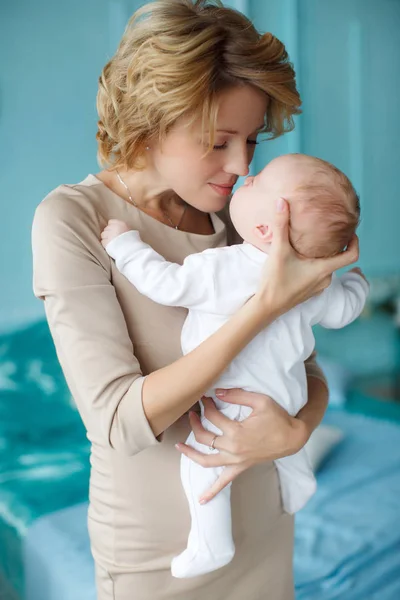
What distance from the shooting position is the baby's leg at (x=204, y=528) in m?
1.16

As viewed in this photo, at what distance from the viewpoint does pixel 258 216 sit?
1.15m

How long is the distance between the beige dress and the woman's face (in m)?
0.09

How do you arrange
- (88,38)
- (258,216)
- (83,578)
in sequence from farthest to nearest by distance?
(88,38)
(83,578)
(258,216)

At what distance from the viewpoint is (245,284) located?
3.72ft

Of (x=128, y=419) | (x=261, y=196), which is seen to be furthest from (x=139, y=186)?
(x=128, y=419)

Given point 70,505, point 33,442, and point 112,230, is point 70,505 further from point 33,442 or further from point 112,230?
point 112,230

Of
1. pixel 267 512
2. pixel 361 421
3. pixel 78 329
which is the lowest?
pixel 361 421

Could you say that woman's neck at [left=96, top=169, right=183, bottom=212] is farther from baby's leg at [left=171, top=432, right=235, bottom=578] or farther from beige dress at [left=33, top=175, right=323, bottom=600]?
baby's leg at [left=171, top=432, right=235, bottom=578]

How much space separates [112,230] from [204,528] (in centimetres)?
54

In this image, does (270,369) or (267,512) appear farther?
(267,512)

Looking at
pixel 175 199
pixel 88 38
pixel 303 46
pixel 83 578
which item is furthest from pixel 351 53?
pixel 83 578

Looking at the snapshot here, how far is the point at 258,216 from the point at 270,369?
27 cm

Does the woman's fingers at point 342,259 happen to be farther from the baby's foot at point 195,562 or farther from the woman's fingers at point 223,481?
the baby's foot at point 195,562

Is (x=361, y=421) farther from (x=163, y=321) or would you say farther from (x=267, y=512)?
(x=163, y=321)
